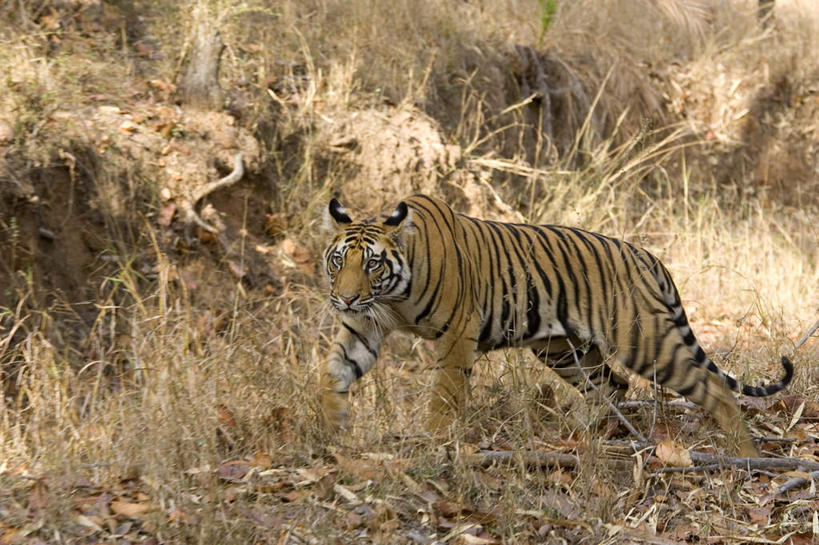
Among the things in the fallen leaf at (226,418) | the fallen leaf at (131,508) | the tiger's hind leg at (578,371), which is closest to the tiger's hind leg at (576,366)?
the tiger's hind leg at (578,371)

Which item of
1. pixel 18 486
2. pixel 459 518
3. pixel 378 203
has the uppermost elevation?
pixel 459 518

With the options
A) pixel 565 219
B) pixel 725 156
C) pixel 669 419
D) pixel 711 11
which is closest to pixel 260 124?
pixel 565 219

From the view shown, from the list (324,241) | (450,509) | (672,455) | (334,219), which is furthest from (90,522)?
(324,241)

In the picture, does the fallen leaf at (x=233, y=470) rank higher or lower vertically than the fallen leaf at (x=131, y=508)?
lower

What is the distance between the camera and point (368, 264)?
484 centimetres

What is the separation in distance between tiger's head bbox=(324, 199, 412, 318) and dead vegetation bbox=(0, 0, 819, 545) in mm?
436

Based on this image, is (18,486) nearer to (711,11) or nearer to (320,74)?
(320,74)

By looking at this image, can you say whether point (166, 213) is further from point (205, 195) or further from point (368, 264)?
point (368, 264)

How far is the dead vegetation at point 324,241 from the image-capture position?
12.9 feet

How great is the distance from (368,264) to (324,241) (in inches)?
167

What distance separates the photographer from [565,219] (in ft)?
31.8

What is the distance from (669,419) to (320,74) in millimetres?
5826

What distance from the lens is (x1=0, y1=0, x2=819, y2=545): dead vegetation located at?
154 inches

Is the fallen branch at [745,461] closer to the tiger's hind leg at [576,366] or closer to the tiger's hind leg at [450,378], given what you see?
the tiger's hind leg at [450,378]
